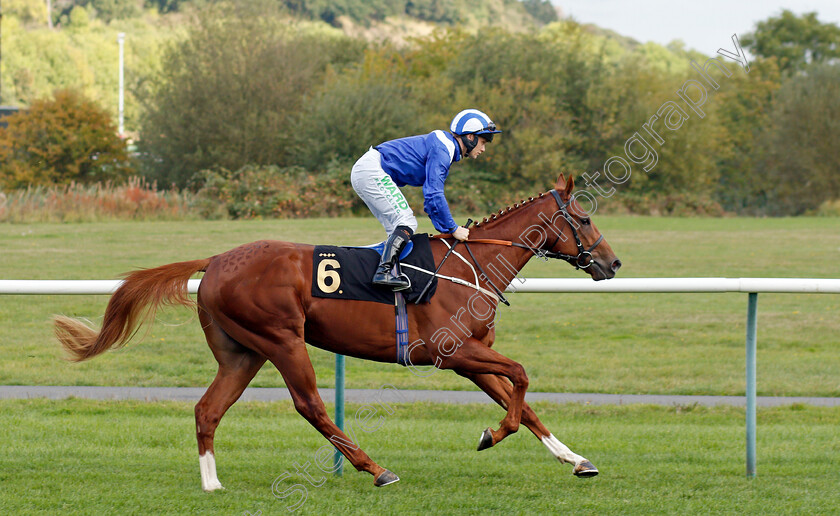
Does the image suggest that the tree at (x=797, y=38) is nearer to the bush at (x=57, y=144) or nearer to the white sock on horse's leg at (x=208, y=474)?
the bush at (x=57, y=144)

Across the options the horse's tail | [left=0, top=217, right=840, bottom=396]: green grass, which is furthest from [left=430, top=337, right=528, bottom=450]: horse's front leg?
[left=0, top=217, right=840, bottom=396]: green grass

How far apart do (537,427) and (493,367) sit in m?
0.44

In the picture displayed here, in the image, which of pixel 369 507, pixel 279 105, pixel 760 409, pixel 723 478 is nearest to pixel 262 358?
pixel 369 507

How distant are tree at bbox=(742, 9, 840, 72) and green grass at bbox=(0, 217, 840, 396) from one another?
1342 inches

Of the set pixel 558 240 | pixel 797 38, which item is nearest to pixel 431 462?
pixel 558 240

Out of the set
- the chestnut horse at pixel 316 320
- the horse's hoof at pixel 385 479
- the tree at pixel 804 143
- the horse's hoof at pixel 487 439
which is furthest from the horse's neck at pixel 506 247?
the tree at pixel 804 143

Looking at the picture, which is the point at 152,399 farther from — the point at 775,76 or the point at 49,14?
the point at 49,14

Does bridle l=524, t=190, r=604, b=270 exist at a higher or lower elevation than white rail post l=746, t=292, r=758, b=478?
higher

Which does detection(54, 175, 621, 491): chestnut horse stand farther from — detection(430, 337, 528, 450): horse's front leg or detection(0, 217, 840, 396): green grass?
detection(0, 217, 840, 396): green grass

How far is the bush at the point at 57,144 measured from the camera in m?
26.4

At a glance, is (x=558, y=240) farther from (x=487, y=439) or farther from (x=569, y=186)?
(x=487, y=439)

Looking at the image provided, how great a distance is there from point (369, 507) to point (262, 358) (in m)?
1.01

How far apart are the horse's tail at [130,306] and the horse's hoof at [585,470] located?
2.06 m

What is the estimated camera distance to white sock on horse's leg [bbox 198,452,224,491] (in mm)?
4297
